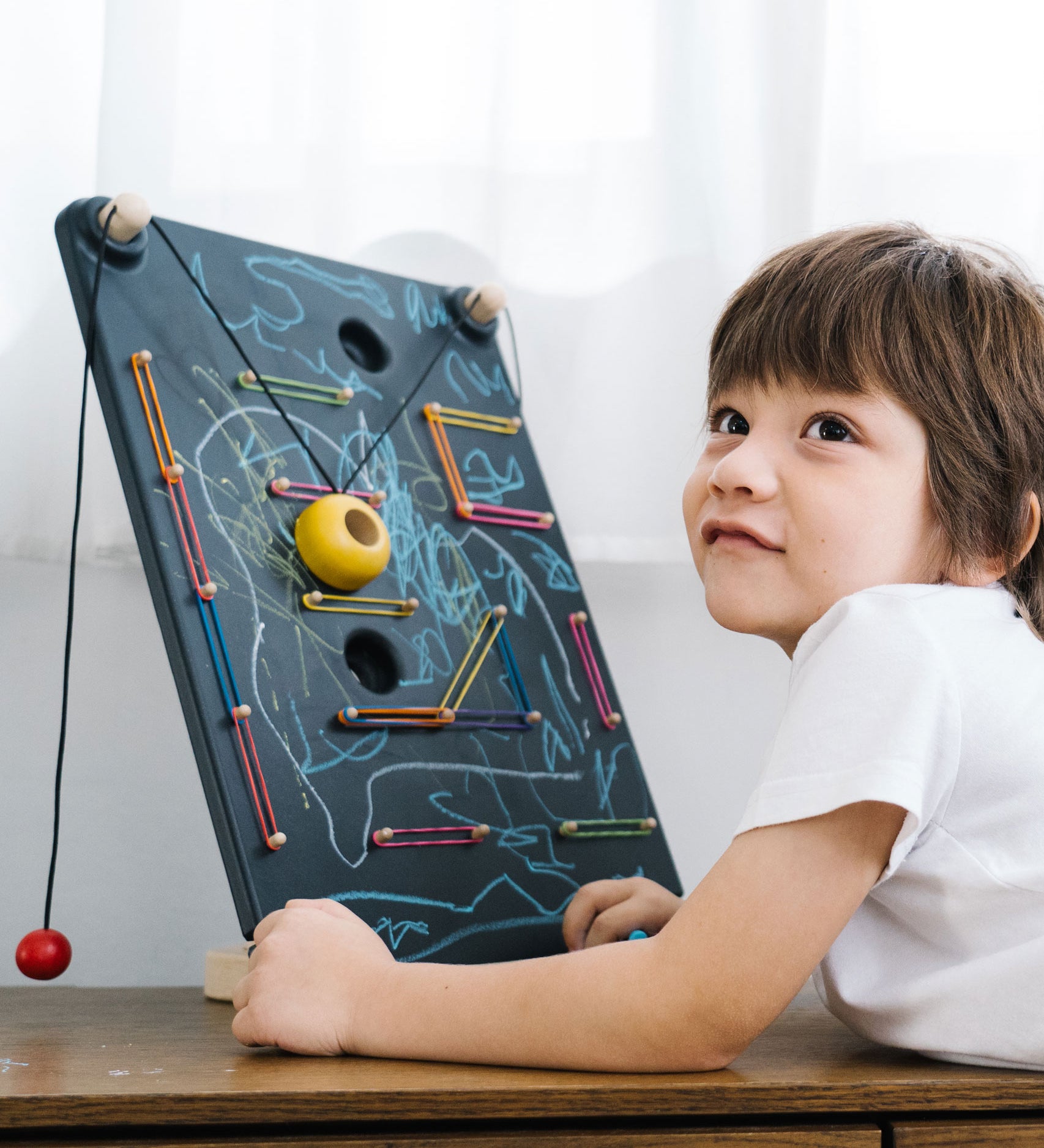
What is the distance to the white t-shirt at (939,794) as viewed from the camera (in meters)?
0.53

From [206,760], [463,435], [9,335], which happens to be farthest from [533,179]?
[206,760]

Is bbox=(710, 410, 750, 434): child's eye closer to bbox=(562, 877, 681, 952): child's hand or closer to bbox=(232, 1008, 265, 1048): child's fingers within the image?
bbox=(562, 877, 681, 952): child's hand

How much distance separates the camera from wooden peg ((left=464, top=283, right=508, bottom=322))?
0.97 m

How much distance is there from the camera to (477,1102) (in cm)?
48

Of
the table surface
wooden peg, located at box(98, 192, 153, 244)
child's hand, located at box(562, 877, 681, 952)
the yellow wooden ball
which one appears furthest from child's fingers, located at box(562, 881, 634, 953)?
wooden peg, located at box(98, 192, 153, 244)

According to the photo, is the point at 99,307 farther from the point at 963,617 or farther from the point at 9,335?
the point at 963,617

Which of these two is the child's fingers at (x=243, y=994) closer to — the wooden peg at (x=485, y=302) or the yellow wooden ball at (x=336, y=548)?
the yellow wooden ball at (x=336, y=548)

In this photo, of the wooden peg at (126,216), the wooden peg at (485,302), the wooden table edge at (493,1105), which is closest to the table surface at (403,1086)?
the wooden table edge at (493,1105)

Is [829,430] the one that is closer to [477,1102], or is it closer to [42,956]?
[477,1102]

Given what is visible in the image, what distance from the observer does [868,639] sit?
56 cm

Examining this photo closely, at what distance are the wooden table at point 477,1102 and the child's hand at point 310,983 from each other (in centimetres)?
1

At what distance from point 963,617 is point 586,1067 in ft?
0.97

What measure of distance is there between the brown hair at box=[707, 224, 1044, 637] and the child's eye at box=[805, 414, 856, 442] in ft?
0.06

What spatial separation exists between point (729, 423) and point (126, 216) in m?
0.42
